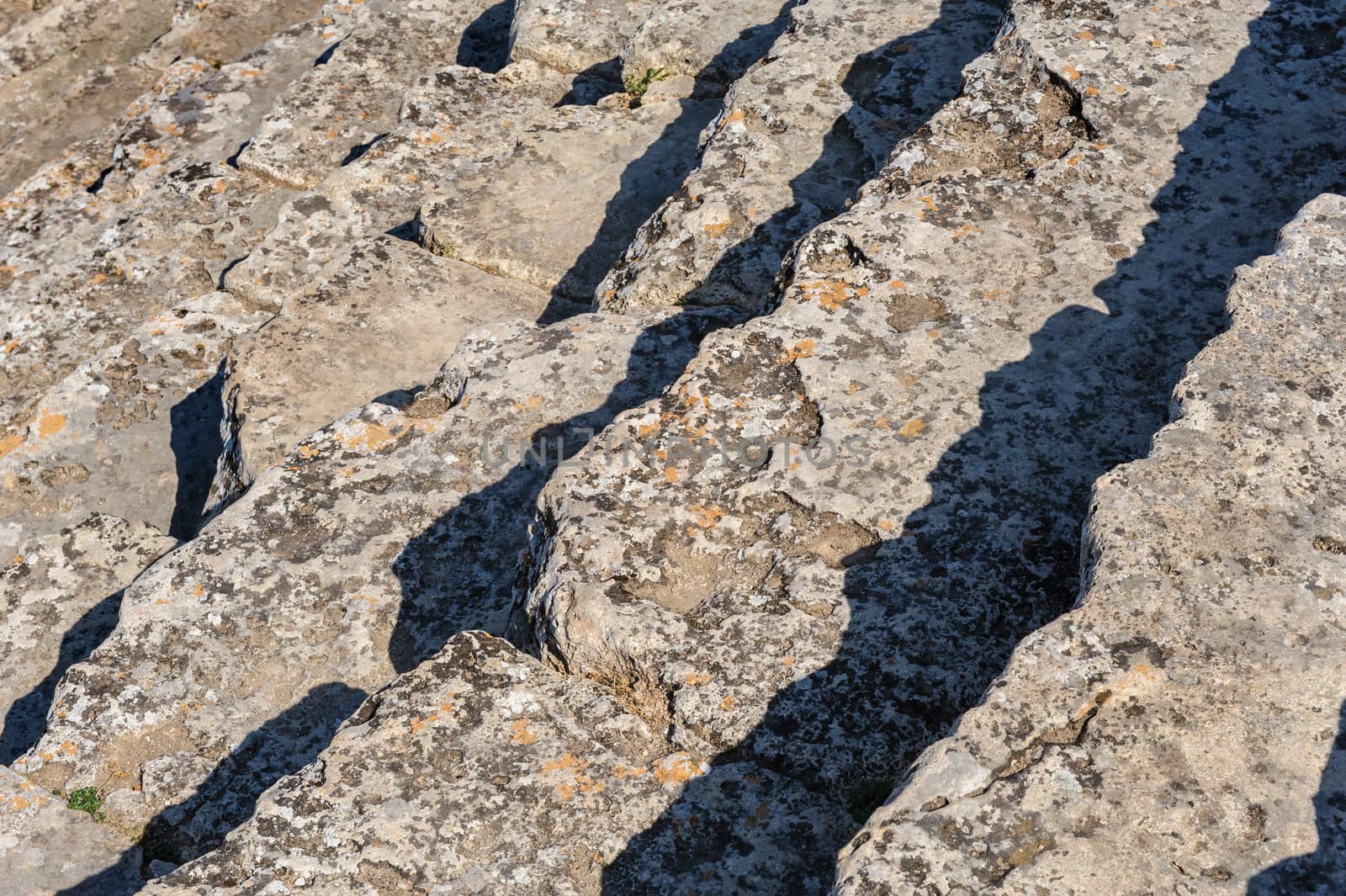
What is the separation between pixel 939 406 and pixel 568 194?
3.47 meters

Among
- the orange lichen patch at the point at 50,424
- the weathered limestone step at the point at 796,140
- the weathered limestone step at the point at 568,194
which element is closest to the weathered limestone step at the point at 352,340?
the weathered limestone step at the point at 568,194

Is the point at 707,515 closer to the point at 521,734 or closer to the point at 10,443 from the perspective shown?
the point at 521,734

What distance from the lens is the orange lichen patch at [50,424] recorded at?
7.81m

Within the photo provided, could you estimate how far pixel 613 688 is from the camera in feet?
14.5

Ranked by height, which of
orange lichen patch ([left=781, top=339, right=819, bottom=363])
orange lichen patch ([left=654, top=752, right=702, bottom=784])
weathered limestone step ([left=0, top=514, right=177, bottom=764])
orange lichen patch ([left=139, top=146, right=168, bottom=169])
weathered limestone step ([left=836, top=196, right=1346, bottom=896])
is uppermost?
orange lichen patch ([left=139, top=146, right=168, bottom=169])

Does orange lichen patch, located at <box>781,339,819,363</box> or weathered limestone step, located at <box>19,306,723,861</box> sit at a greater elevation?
orange lichen patch, located at <box>781,339,819,363</box>

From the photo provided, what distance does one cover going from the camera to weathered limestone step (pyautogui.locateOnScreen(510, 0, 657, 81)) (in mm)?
9430

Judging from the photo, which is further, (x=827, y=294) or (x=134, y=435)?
(x=134, y=435)

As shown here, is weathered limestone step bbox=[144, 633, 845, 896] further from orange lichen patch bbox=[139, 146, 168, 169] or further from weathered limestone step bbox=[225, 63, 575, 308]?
orange lichen patch bbox=[139, 146, 168, 169]

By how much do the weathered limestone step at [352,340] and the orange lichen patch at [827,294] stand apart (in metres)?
2.13

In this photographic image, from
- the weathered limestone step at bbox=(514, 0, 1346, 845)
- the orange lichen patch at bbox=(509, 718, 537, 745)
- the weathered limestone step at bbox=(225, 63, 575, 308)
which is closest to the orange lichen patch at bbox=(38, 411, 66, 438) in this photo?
the weathered limestone step at bbox=(225, 63, 575, 308)

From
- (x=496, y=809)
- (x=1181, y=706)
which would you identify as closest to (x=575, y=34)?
(x=496, y=809)

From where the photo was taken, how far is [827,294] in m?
5.60

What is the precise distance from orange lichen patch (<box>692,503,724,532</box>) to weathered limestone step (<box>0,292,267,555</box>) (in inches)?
146
